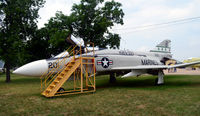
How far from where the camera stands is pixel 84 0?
25.0 meters

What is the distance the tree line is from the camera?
1922cm

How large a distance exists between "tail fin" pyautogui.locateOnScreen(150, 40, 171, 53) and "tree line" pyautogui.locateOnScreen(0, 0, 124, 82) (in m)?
8.49

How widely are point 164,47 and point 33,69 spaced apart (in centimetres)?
1394

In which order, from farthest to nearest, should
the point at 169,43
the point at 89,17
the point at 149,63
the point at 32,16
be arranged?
1. the point at 89,17
2. the point at 32,16
3. the point at 169,43
4. the point at 149,63

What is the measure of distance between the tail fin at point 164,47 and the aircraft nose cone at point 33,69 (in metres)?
12.0

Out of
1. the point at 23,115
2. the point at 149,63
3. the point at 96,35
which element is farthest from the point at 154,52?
the point at 23,115

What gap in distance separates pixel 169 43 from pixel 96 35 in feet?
36.1

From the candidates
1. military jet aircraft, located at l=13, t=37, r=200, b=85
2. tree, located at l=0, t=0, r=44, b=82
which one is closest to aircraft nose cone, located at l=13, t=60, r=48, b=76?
military jet aircraft, located at l=13, t=37, r=200, b=85

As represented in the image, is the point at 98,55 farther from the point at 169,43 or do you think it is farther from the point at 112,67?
the point at 169,43

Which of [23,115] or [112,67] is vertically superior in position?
[112,67]

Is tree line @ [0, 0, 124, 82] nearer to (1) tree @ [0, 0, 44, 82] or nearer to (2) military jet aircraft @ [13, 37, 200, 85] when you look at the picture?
(1) tree @ [0, 0, 44, 82]

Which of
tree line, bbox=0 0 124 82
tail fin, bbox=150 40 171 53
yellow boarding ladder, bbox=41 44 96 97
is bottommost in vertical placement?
yellow boarding ladder, bbox=41 44 96 97

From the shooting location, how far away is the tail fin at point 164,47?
A: 1741cm

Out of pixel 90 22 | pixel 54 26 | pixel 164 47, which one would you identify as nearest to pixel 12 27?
pixel 54 26
